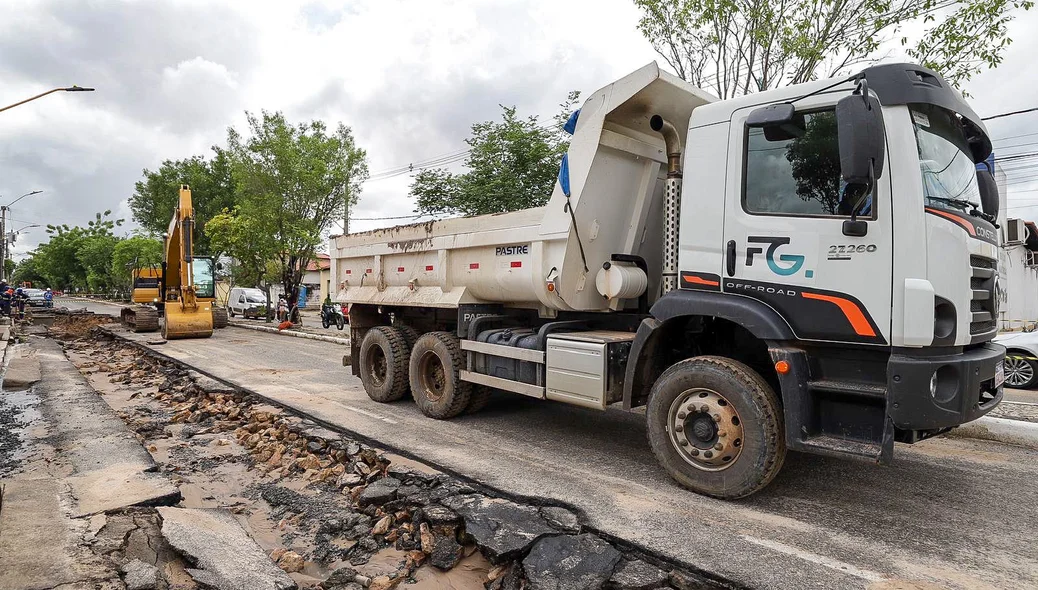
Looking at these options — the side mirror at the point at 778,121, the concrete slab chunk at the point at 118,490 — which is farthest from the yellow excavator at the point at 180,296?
the side mirror at the point at 778,121

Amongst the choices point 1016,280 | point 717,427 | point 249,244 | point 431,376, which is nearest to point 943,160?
point 717,427

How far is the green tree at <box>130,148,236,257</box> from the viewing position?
135ft

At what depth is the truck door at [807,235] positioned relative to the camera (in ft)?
11.7

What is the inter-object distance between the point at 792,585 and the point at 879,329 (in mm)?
1582

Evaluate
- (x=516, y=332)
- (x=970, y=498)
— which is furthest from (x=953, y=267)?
(x=516, y=332)

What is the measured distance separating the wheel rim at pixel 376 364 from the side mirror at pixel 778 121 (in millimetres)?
5515

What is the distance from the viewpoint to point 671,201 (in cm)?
501

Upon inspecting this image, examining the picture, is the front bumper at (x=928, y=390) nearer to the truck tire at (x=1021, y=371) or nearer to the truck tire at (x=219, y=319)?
the truck tire at (x=1021, y=371)

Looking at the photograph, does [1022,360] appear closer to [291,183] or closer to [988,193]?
[988,193]

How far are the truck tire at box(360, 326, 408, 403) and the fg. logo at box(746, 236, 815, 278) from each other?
470 centimetres

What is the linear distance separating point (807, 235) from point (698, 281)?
819 millimetres

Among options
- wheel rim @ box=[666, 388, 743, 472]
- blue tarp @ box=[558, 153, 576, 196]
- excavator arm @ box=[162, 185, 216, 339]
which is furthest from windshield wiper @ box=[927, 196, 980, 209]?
excavator arm @ box=[162, 185, 216, 339]

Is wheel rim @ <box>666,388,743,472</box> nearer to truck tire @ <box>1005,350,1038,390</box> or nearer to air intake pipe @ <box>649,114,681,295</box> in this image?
air intake pipe @ <box>649,114,681,295</box>

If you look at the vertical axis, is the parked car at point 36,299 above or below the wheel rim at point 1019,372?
above
